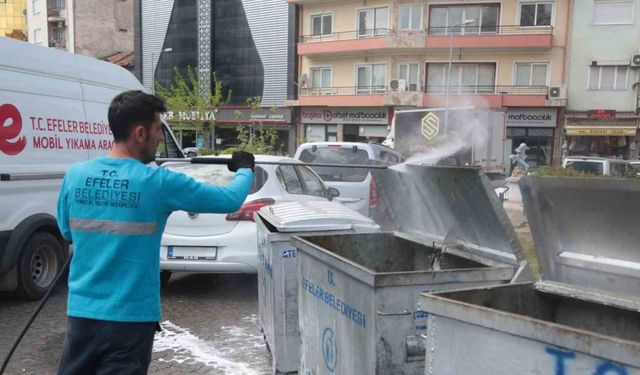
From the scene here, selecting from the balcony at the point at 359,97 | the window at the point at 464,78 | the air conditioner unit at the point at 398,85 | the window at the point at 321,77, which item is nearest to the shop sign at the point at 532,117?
the window at the point at 464,78

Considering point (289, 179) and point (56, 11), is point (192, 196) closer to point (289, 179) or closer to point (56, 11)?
point (289, 179)

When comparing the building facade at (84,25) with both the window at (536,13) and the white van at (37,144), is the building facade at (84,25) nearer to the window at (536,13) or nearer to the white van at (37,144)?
the window at (536,13)

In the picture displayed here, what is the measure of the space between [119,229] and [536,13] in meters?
33.9

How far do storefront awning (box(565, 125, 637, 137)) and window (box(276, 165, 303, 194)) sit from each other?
2765 centimetres

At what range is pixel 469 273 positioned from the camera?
9.38 ft

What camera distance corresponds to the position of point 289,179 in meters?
7.19

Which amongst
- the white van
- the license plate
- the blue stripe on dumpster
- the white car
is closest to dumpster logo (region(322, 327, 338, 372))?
the blue stripe on dumpster

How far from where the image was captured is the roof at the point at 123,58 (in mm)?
48266

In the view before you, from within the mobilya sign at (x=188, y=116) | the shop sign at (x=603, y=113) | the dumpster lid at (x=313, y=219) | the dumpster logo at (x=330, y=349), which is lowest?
the dumpster logo at (x=330, y=349)

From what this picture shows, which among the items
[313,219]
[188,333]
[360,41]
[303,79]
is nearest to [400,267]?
[313,219]

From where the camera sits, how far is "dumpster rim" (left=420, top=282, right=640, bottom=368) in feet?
5.47

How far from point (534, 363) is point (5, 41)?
592cm

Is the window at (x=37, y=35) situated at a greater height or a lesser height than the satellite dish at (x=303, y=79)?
greater

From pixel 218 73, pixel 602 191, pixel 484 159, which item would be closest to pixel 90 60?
pixel 602 191
